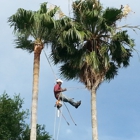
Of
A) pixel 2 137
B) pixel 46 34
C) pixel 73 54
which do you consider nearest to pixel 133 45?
pixel 73 54

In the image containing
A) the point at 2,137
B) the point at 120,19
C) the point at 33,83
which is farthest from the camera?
the point at 2,137

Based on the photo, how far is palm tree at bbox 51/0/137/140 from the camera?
21.5 metres

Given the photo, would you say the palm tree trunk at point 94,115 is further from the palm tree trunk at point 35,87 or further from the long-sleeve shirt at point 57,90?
the palm tree trunk at point 35,87

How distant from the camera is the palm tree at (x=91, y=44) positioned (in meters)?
21.5

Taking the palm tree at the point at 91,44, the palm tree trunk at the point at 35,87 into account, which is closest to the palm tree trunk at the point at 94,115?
the palm tree at the point at 91,44

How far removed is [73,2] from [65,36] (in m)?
2.80

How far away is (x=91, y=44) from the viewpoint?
22.3 m

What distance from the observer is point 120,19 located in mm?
22547

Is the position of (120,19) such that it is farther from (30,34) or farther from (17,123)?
(17,123)

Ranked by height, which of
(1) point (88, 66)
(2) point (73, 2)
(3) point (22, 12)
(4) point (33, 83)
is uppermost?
(2) point (73, 2)

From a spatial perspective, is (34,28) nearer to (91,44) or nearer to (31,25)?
(31,25)

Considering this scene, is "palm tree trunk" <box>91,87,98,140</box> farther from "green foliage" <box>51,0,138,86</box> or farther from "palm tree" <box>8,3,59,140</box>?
"palm tree" <box>8,3,59,140</box>

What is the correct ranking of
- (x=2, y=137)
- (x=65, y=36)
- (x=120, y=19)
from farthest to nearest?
(x=2, y=137), (x=120, y=19), (x=65, y=36)

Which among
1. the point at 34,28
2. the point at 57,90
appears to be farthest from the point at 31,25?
the point at 57,90
